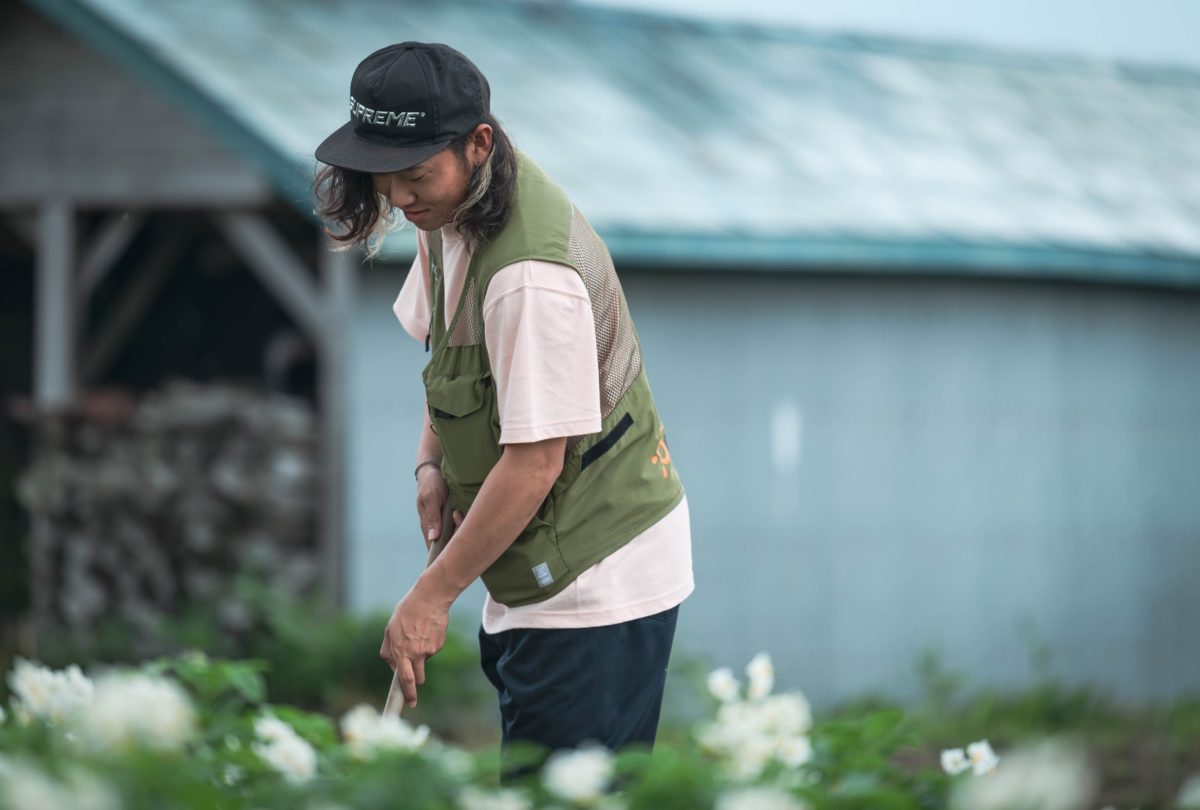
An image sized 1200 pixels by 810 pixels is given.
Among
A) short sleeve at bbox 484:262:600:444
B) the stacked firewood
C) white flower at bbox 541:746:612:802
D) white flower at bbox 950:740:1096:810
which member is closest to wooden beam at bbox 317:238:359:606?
the stacked firewood

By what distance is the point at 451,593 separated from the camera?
2773mm

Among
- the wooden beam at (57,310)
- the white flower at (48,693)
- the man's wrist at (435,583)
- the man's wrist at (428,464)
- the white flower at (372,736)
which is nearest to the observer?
the white flower at (372,736)

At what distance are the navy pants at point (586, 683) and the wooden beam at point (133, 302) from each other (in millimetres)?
6043

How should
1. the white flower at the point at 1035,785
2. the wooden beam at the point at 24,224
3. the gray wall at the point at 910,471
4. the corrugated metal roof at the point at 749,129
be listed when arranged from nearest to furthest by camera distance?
the white flower at the point at 1035,785 < the corrugated metal roof at the point at 749,129 < the gray wall at the point at 910,471 < the wooden beam at the point at 24,224

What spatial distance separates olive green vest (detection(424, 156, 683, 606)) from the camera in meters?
2.78

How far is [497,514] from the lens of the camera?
2.72 metres

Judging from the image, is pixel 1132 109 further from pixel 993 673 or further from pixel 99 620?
pixel 99 620

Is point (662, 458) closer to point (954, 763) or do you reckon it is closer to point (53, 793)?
point (954, 763)

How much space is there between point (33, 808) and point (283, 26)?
6.76 meters

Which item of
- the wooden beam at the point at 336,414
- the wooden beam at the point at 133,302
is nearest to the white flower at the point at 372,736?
the wooden beam at the point at 336,414

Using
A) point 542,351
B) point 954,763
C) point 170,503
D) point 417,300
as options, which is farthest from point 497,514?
point 170,503

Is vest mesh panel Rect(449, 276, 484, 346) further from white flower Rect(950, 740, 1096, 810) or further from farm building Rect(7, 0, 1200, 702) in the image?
farm building Rect(7, 0, 1200, 702)

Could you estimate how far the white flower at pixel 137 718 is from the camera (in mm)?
2068

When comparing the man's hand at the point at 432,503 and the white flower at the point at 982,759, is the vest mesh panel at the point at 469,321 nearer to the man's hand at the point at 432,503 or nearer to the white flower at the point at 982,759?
the man's hand at the point at 432,503
